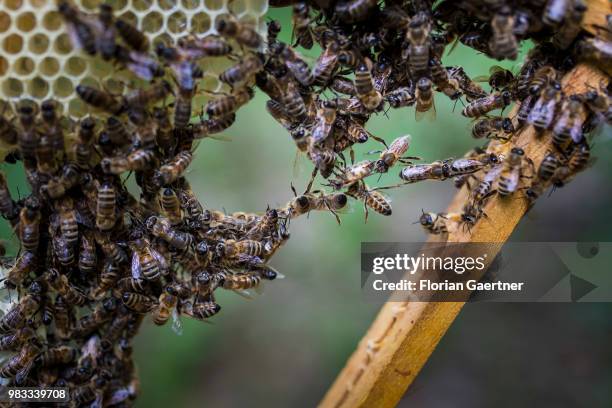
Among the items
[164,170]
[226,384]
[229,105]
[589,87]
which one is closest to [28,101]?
[164,170]

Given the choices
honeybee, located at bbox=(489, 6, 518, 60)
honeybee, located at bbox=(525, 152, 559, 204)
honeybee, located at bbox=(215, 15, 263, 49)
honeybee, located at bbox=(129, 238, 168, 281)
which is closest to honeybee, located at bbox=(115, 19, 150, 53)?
honeybee, located at bbox=(215, 15, 263, 49)

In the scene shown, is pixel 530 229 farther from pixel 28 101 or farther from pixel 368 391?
pixel 28 101

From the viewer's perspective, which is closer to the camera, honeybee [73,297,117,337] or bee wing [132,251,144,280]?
bee wing [132,251,144,280]

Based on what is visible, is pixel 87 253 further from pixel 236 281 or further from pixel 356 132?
pixel 356 132

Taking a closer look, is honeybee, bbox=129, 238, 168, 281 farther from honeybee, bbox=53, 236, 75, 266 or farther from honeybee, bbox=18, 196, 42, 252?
honeybee, bbox=18, 196, 42, 252

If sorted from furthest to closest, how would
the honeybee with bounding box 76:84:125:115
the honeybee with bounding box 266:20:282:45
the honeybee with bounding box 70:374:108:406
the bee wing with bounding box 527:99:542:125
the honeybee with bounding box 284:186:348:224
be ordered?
the honeybee with bounding box 70:374:108:406
the honeybee with bounding box 284:186:348:224
the honeybee with bounding box 266:20:282:45
the bee wing with bounding box 527:99:542:125
the honeybee with bounding box 76:84:125:115

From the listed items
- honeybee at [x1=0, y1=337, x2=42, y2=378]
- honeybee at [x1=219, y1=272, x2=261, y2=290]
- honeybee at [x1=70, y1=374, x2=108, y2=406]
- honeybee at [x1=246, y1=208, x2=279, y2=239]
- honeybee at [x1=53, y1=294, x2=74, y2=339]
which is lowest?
honeybee at [x1=70, y1=374, x2=108, y2=406]
